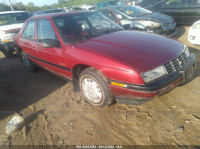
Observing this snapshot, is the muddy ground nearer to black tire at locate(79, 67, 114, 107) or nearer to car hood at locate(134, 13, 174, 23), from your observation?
black tire at locate(79, 67, 114, 107)

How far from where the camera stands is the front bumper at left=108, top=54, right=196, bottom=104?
6.27 ft

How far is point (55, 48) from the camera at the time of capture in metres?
2.79

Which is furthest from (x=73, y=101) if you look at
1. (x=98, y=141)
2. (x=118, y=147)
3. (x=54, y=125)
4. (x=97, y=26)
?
(x=97, y=26)

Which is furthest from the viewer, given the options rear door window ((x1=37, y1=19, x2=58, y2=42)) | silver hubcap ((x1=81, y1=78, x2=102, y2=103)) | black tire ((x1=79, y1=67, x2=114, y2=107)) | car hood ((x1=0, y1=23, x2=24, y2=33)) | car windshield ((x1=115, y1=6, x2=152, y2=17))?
car hood ((x1=0, y1=23, x2=24, y2=33))

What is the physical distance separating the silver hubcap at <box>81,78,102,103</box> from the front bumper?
12.2 inches

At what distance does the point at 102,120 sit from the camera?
7.60 feet

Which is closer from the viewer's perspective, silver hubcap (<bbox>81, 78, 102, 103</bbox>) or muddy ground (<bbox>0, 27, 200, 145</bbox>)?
muddy ground (<bbox>0, 27, 200, 145</bbox>)

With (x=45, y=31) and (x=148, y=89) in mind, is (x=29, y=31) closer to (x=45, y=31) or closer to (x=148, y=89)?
(x=45, y=31)

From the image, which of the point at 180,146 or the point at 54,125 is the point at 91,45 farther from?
the point at 180,146

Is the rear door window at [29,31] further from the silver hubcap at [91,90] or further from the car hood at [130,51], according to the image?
the silver hubcap at [91,90]

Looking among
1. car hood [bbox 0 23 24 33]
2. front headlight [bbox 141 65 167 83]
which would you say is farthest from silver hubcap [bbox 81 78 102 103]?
car hood [bbox 0 23 24 33]

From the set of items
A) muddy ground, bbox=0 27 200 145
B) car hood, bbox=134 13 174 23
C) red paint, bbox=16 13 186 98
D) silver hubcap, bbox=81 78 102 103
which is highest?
car hood, bbox=134 13 174 23

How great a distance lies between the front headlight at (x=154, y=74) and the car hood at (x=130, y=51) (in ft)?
0.17

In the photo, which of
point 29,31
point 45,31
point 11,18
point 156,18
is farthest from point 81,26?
point 11,18
